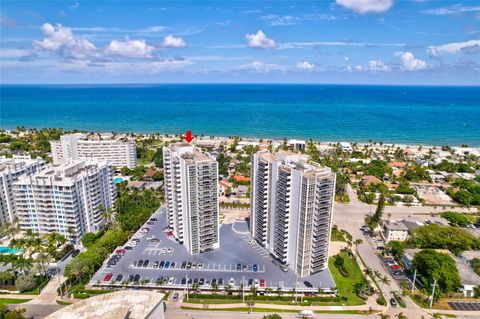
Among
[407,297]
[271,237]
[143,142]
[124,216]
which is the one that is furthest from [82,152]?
[407,297]

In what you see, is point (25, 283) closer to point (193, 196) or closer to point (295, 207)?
point (193, 196)

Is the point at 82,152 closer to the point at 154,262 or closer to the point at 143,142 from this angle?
the point at 143,142

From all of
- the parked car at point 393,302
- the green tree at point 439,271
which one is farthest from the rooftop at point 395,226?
the parked car at point 393,302

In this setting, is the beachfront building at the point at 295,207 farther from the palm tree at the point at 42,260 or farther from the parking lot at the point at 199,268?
the palm tree at the point at 42,260

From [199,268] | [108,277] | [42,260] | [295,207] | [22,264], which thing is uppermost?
[295,207]

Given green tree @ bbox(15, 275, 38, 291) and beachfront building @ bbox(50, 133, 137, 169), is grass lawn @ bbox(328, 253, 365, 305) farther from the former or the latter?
beachfront building @ bbox(50, 133, 137, 169)

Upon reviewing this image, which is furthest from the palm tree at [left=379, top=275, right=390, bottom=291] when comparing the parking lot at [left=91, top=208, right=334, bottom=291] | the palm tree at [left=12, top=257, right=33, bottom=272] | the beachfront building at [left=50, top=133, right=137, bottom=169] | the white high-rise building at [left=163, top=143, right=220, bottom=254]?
the beachfront building at [left=50, top=133, right=137, bottom=169]

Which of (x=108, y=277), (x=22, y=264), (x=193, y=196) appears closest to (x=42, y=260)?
(x=22, y=264)

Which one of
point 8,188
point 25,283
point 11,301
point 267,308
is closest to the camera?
point 267,308
